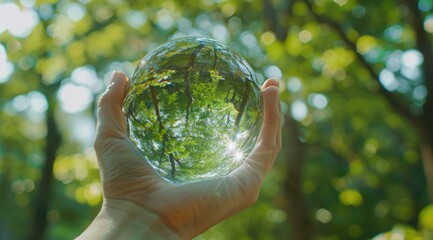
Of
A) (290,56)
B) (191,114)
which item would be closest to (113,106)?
(191,114)

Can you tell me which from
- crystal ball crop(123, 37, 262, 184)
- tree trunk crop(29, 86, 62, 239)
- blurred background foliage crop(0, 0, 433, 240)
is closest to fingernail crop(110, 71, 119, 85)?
crystal ball crop(123, 37, 262, 184)

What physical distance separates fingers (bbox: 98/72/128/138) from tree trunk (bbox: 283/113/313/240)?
198 inches

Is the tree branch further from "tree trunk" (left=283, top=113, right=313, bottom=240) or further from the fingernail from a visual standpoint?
the fingernail

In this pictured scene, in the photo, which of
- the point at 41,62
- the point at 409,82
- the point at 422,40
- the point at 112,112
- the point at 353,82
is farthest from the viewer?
the point at 409,82

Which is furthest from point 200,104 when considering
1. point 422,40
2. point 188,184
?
point 422,40

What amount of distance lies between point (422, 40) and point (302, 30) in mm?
1548

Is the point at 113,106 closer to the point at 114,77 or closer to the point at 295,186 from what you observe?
the point at 114,77

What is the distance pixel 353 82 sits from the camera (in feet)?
25.8

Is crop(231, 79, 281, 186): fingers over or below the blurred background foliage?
over

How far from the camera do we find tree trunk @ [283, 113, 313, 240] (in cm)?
734

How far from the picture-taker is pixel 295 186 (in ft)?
24.4

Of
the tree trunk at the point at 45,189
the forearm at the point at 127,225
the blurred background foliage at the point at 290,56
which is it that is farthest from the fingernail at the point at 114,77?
the tree trunk at the point at 45,189

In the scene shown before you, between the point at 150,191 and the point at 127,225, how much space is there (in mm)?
176

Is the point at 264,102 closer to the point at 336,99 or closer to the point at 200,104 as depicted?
the point at 200,104
